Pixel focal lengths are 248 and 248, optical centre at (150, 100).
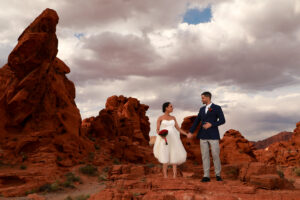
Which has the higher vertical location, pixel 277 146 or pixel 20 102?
pixel 20 102

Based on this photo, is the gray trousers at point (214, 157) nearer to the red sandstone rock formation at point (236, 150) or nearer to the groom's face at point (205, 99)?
the groom's face at point (205, 99)

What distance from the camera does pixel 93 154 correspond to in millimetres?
24656

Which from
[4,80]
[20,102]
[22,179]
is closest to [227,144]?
[22,179]

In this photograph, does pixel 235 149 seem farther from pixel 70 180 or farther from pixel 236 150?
pixel 70 180

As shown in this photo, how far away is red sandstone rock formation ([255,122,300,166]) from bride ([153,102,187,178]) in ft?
A: 76.4

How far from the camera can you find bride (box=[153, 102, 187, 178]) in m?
7.73

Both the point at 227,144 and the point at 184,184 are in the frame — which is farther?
the point at 227,144

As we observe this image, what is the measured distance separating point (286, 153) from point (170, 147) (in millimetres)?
24399

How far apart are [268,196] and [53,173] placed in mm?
15981

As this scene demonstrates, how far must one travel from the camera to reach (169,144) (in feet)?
25.9

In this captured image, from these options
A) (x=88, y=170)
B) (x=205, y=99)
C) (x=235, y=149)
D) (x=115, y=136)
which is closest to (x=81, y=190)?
(x=88, y=170)

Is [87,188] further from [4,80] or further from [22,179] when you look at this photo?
[4,80]

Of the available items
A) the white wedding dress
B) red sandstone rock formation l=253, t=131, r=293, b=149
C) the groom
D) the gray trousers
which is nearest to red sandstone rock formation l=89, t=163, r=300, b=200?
the gray trousers

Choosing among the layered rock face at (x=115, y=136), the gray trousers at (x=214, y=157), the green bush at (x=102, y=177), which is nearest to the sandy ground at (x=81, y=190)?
the green bush at (x=102, y=177)
